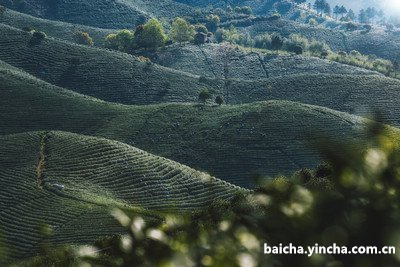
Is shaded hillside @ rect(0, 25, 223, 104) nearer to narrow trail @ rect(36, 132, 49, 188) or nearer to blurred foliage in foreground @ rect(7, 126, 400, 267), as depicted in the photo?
narrow trail @ rect(36, 132, 49, 188)

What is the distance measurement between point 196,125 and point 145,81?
47904mm

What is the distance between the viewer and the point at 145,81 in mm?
159750

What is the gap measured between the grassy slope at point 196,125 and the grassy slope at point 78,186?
2138 cm

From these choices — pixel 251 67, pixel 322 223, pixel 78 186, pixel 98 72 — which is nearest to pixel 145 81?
pixel 98 72

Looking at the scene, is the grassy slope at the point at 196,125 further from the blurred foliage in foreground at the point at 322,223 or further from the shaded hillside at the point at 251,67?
the blurred foliage in foreground at the point at 322,223

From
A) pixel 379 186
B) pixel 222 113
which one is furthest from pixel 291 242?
pixel 222 113

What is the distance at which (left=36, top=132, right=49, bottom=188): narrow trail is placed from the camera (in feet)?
242

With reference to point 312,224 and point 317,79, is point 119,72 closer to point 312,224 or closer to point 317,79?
point 317,79

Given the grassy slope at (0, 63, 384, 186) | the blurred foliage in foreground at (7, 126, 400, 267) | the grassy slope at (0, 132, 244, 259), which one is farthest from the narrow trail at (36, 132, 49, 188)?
the blurred foliage in foreground at (7, 126, 400, 267)

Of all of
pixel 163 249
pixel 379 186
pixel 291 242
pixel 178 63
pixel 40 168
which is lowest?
pixel 178 63

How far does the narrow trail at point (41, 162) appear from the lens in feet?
242

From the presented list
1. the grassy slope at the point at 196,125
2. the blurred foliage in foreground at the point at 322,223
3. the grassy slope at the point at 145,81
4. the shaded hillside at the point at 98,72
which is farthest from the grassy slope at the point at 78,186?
the grassy slope at the point at 145,81

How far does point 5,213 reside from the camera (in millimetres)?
63938

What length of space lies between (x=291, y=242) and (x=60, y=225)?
59.9 meters
